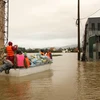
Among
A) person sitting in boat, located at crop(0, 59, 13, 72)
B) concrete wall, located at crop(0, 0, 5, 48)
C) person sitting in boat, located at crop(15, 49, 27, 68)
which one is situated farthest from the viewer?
concrete wall, located at crop(0, 0, 5, 48)

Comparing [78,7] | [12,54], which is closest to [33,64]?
[12,54]

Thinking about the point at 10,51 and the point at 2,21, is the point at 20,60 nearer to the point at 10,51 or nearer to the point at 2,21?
the point at 10,51

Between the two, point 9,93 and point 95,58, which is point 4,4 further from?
point 9,93

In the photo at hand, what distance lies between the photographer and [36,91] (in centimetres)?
1049

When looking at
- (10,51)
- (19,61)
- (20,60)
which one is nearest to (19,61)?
(19,61)

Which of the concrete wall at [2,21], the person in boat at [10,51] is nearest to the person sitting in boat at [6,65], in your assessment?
the person in boat at [10,51]

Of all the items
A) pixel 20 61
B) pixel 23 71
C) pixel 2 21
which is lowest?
pixel 23 71

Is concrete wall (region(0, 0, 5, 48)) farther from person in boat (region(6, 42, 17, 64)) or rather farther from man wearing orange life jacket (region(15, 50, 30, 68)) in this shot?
man wearing orange life jacket (region(15, 50, 30, 68))

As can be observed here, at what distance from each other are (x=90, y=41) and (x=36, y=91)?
30295 millimetres

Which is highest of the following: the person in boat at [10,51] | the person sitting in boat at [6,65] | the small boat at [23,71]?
the person in boat at [10,51]

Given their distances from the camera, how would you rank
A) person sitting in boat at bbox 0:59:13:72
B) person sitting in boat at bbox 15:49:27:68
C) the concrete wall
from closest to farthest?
person sitting in boat at bbox 0:59:13:72, person sitting in boat at bbox 15:49:27:68, the concrete wall

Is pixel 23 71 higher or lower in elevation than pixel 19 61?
lower

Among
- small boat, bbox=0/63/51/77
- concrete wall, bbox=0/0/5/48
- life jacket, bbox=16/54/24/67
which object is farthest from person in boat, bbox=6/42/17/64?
concrete wall, bbox=0/0/5/48

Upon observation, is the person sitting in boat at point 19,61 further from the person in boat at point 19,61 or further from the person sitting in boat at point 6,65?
the person sitting in boat at point 6,65
